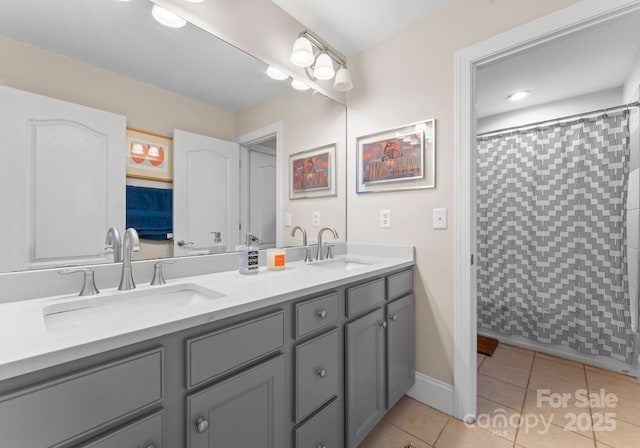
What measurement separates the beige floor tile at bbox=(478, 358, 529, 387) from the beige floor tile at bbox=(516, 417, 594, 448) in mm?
438

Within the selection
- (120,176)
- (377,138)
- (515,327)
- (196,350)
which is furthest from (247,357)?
(515,327)

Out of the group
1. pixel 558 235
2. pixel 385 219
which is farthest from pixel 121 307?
pixel 558 235

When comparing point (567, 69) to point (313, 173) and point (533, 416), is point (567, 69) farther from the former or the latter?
point (533, 416)

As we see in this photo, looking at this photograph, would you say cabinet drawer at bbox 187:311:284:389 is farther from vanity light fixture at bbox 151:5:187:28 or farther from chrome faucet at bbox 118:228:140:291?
vanity light fixture at bbox 151:5:187:28

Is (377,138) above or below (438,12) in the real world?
below

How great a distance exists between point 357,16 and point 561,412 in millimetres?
2665

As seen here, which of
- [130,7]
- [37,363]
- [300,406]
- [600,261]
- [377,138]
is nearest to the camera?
[37,363]

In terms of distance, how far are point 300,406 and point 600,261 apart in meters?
2.54

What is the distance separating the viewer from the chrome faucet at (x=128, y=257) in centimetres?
103

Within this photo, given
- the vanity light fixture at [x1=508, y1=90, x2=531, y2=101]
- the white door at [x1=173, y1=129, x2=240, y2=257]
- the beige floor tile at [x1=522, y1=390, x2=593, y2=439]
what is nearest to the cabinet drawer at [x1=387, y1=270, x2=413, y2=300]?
the white door at [x1=173, y1=129, x2=240, y2=257]

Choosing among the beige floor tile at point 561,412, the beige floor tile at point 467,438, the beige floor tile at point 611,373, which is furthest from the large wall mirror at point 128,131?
the beige floor tile at point 611,373

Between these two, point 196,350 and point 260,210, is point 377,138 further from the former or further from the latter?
point 196,350

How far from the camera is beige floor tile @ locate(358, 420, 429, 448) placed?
1.42m

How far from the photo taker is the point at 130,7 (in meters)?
1.13
